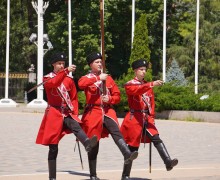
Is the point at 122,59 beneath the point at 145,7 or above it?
beneath

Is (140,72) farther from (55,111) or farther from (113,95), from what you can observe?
(55,111)

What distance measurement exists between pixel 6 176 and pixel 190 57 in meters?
43.9

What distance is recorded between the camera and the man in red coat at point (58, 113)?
1097 cm

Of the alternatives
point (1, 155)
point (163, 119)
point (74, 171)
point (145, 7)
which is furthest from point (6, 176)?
point (145, 7)

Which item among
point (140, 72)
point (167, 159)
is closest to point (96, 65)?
point (140, 72)

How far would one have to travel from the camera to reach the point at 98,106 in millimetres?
11266

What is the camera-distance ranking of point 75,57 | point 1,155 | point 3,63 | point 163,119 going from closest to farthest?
point 1,155
point 163,119
point 75,57
point 3,63

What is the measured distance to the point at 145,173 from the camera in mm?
12320

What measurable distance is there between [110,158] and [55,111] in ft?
14.2

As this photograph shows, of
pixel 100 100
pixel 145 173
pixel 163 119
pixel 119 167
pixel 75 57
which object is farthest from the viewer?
pixel 75 57

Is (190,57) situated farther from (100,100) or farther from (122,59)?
(100,100)

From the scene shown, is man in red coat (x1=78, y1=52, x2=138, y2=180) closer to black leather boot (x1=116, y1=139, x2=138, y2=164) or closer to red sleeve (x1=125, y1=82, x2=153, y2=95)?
black leather boot (x1=116, y1=139, x2=138, y2=164)

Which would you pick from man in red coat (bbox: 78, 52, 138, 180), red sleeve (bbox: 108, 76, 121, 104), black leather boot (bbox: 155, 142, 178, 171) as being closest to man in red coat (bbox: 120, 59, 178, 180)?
black leather boot (bbox: 155, 142, 178, 171)

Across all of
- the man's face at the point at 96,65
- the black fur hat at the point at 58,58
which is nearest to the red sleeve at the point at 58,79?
the black fur hat at the point at 58,58
